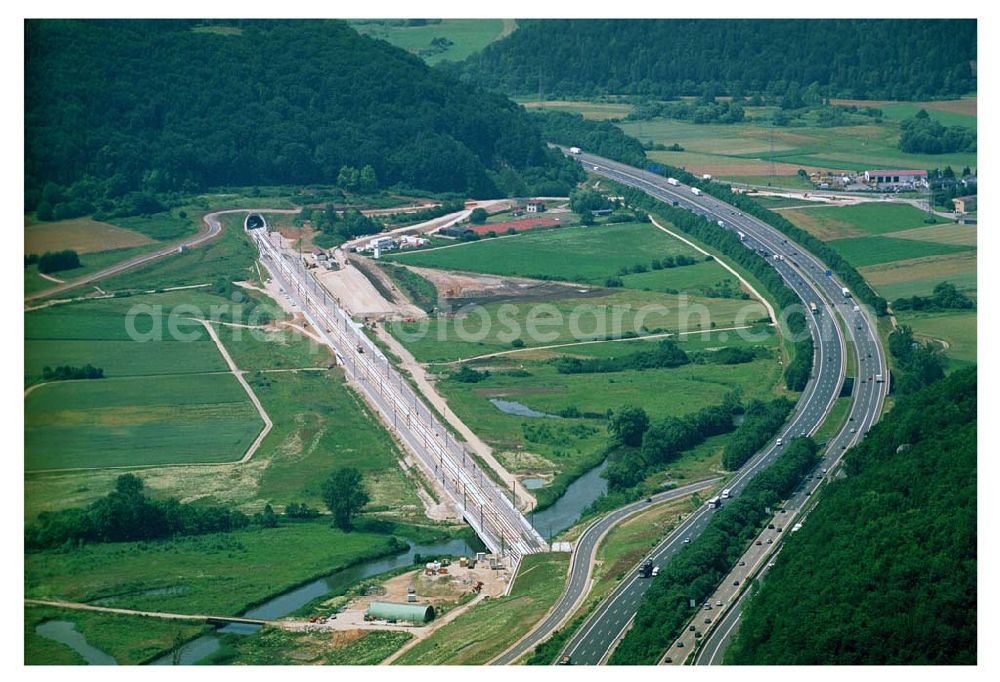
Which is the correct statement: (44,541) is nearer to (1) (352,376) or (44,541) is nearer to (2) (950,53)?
(1) (352,376)

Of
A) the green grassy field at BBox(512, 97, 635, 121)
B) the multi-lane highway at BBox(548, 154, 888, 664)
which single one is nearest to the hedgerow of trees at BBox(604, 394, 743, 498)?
the multi-lane highway at BBox(548, 154, 888, 664)

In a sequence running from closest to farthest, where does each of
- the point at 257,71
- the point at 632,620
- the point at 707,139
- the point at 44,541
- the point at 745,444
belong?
the point at 632,620 → the point at 44,541 → the point at 745,444 → the point at 257,71 → the point at 707,139

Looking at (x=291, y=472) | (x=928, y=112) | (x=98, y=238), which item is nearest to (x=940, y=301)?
(x=291, y=472)

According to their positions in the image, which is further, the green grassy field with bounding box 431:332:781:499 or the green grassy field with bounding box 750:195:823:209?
the green grassy field with bounding box 750:195:823:209

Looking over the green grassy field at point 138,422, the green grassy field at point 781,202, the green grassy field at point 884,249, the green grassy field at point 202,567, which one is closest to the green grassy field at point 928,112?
the green grassy field at point 781,202

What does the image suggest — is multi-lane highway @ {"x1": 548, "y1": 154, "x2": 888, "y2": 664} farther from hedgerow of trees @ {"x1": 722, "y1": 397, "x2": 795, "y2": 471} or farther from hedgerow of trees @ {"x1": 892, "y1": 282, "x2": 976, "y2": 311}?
hedgerow of trees @ {"x1": 892, "y1": 282, "x2": 976, "y2": 311}

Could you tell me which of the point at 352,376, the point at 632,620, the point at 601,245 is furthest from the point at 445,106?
the point at 632,620
